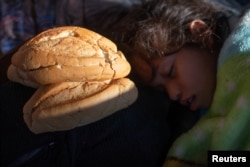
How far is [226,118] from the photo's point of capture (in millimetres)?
929

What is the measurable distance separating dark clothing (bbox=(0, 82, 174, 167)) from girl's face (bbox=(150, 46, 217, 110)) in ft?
0.60

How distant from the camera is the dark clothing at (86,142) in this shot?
938 mm

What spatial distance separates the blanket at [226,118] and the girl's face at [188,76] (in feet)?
0.42

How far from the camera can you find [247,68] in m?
0.96

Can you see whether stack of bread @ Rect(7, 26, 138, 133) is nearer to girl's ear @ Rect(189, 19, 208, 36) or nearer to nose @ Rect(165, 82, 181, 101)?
nose @ Rect(165, 82, 181, 101)

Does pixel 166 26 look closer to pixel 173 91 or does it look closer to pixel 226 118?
pixel 173 91

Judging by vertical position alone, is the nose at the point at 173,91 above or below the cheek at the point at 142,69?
below

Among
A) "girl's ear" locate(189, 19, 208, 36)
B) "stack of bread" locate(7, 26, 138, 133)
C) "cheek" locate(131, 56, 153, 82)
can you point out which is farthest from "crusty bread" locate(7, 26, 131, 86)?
"girl's ear" locate(189, 19, 208, 36)

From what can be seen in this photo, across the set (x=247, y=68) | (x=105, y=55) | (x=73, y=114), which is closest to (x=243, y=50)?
(x=247, y=68)

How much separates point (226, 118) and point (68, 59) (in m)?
0.38

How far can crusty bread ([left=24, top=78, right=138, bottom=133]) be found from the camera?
903 millimetres

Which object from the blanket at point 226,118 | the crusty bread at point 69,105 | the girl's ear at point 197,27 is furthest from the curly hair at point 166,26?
the crusty bread at point 69,105

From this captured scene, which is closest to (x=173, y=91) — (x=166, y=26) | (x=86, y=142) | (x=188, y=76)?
(x=188, y=76)

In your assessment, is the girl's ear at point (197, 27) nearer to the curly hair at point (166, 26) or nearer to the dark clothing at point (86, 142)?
the curly hair at point (166, 26)
